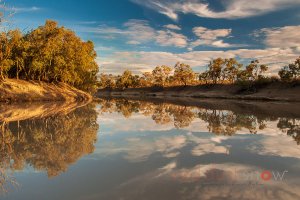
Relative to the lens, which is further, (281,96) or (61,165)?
(281,96)

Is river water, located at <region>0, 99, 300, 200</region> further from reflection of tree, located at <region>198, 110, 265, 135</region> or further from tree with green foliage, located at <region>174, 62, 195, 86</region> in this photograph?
tree with green foliage, located at <region>174, 62, 195, 86</region>

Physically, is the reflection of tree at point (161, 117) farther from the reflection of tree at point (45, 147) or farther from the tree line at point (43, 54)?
the tree line at point (43, 54)

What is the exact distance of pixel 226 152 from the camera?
1238 cm

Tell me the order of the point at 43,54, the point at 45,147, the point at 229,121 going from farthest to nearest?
the point at 43,54, the point at 229,121, the point at 45,147

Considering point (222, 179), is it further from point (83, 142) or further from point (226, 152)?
point (83, 142)

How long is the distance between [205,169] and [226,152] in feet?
10.5

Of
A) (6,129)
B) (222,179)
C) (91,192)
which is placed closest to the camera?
(91,192)

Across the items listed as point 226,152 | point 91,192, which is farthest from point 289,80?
point 91,192

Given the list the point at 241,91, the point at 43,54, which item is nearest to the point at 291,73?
the point at 241,91

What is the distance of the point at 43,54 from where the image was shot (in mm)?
61812

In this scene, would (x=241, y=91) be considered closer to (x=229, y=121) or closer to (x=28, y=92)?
(x=28, y=92)

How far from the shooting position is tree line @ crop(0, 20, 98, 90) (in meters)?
58.4

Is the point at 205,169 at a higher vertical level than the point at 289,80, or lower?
lower

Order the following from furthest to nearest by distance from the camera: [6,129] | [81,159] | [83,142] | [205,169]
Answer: [6,129] < [83,142] < [81,159] < [205,169]
